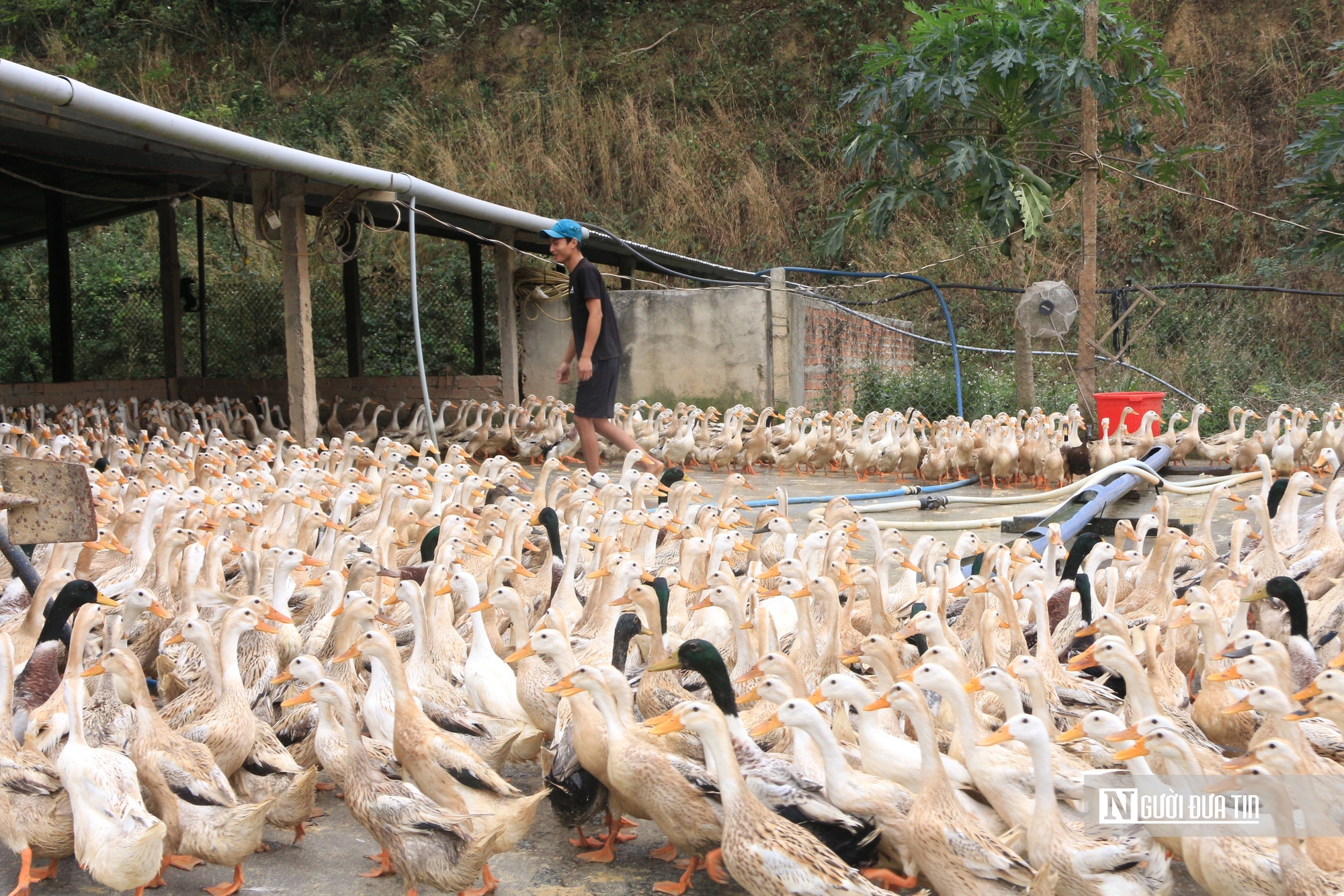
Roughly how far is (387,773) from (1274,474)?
8.77 meters

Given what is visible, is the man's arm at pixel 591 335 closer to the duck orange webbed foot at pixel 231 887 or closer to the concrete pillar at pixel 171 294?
the duck orange webbed foot at pixel 231 887

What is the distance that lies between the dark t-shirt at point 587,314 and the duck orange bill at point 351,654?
4.62 metres

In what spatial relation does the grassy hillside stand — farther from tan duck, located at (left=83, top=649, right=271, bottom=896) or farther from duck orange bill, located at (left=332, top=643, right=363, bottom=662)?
tan duck, located at (left=83, top=649, right=271, bottom=896)

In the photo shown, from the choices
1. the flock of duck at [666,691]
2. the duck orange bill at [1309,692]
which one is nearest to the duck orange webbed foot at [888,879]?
the flock of duck at [666,691]

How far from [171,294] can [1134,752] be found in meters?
13.0

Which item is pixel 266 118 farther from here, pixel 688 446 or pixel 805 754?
pixel 805 754

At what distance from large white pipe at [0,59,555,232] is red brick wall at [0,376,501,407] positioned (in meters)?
2.83

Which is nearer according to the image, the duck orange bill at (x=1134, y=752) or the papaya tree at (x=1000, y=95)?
the duck orange bill at (x=1134, y=752)

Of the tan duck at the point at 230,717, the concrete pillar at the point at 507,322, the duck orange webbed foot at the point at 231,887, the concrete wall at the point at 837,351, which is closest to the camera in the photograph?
the duck orange webbed foot at the point at 231,887

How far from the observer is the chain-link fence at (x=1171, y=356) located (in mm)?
13859

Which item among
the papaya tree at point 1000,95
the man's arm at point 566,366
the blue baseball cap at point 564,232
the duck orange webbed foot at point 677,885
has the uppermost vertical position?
the papaya tree at point 1000,95

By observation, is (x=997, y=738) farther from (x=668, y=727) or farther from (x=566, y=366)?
(x=566, y=366)

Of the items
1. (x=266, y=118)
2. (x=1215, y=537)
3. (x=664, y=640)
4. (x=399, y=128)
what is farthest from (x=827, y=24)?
(x=664, y=640)

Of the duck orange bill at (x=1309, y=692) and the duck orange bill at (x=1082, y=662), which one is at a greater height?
the duck orange bill at (x=1309, y=692)
